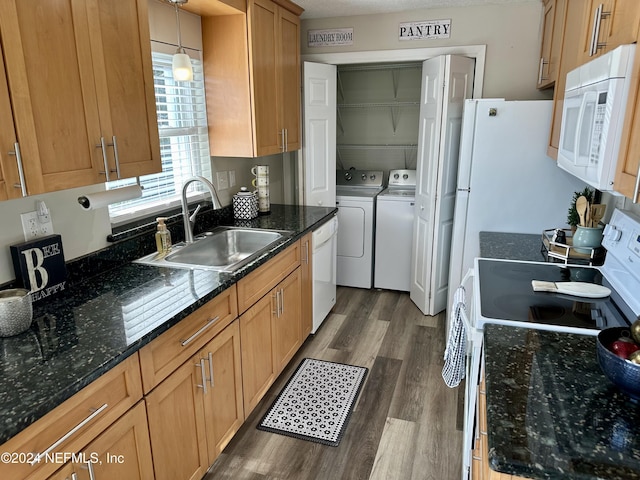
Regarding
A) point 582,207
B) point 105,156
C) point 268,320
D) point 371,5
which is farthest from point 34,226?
point 371,5

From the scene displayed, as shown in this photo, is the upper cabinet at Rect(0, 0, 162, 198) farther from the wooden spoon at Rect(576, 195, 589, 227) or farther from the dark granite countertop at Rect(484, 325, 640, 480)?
the wooden spoon at Rect(576, 195, 589, 227)

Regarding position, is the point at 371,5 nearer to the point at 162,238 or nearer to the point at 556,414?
the point at 162,238

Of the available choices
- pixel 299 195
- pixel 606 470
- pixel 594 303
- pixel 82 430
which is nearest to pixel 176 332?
pixel 82 430

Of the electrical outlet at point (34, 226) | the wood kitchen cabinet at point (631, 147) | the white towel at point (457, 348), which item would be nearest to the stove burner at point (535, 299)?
the white towel at point (457, 348)

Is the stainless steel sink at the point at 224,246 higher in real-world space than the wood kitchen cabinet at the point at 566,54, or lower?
lower

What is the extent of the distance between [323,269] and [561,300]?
1759mm

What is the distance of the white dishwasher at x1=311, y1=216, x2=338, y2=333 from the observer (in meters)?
3.00

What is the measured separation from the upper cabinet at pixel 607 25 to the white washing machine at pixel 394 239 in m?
2.05

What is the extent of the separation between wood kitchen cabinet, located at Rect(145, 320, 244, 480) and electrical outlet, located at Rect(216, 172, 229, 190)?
124 centimetres

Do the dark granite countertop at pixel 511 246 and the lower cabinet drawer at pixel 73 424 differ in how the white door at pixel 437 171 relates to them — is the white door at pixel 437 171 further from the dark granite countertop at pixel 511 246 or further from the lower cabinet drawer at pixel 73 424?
the lower cabinet drawer at pixel 73 424

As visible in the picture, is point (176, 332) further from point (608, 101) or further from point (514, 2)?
point (514, 2)

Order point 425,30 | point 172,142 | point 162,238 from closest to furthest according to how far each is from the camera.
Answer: point 162,238, point 172,142, point 425,30

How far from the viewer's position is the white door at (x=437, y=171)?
3.07 meters

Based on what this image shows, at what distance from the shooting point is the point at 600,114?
1370 mm
